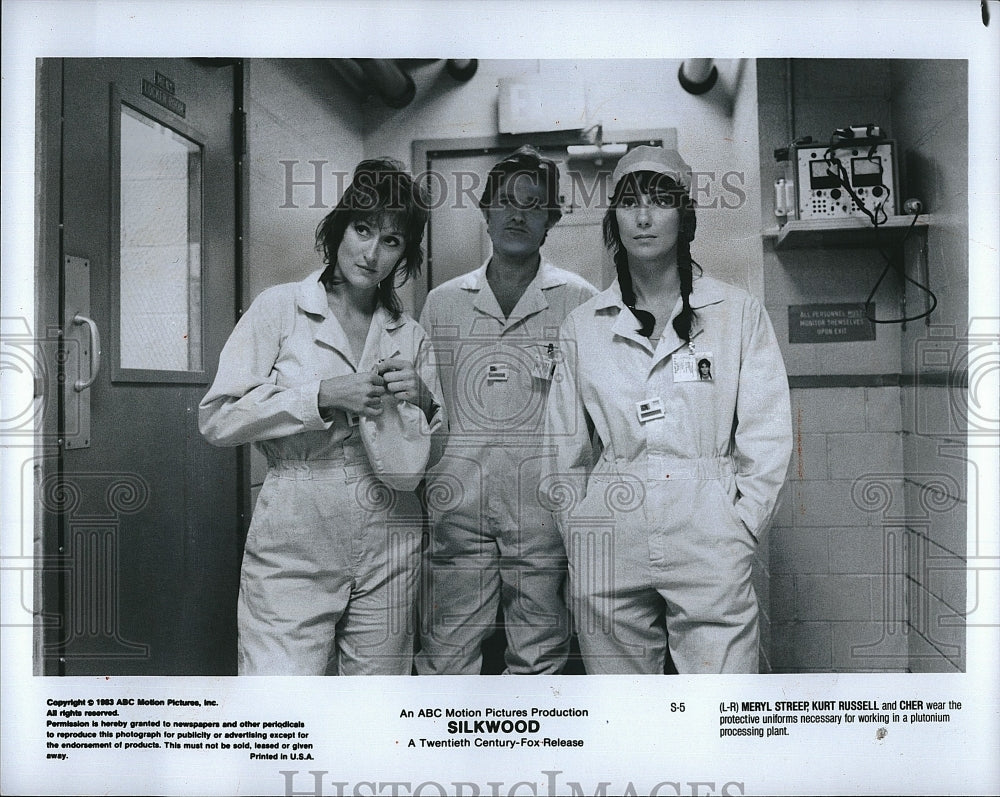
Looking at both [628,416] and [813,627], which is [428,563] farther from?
[813,627]

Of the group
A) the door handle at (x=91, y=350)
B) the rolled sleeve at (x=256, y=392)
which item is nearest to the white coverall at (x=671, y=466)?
the rolled sleeve at (x=256, y=392)

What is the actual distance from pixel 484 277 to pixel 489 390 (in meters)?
0.27

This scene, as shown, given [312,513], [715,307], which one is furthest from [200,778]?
[715,307]

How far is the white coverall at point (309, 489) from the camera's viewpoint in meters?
2.05

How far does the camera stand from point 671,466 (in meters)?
2.04

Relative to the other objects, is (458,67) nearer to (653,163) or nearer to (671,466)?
(653,163)

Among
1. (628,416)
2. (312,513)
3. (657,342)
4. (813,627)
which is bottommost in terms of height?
(813,627)

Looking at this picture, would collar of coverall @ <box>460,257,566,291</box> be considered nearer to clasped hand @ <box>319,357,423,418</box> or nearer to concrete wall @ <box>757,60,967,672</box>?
clasped hand @ <box>319,357,423,418</box>

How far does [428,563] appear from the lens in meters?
2.07

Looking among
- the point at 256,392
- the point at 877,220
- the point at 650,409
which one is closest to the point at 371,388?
the point at 256,392

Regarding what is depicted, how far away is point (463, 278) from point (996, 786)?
1.83 meters

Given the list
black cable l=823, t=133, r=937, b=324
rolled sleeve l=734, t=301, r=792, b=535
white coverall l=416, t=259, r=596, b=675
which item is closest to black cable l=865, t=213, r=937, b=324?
black cable l=823, t=133, r=937, b=324

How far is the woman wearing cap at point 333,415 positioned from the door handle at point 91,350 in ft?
0.87

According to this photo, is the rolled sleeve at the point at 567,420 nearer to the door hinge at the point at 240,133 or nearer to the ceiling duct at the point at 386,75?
the ceiling duct at the point at 386,75
